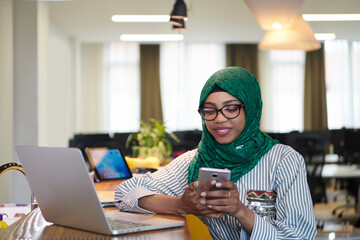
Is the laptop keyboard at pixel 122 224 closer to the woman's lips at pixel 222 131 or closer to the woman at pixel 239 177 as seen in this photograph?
the woman at pixel 239 177

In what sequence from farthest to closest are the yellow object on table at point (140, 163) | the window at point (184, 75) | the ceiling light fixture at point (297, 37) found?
1. the window at point (184, 75)
2. the ceiling light fixture at point (297, 37)
3. the yellow object on table at point (140, 163)

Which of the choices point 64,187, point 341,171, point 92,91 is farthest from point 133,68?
point 64,187

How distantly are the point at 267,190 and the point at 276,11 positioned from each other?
10.9 ft

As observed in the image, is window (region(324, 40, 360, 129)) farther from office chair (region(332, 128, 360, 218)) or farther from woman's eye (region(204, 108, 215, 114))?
woman's eye (region(204, 108, 215, 114))

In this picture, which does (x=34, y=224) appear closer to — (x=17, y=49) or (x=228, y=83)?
(x=228, y=83)

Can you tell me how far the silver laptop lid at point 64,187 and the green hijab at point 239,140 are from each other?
509 mm

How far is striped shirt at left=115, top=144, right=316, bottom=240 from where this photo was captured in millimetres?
1467

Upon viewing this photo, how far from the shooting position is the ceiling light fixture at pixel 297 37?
16.4 feet

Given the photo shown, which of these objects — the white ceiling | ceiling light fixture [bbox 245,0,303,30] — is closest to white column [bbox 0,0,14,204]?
the white ceiling

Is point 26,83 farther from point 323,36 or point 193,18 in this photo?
point 323,36

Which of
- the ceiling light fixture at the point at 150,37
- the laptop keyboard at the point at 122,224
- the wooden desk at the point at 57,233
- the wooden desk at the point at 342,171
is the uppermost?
the ceiling light fixture at the point at 150,37

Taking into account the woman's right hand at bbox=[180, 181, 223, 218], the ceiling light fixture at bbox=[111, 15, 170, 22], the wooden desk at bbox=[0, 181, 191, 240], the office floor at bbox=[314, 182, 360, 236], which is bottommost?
the office floor at bbox=[314, 182, 360, 236]

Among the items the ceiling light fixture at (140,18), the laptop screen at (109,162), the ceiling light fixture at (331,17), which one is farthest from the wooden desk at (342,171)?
the laptop screen at (109,162)

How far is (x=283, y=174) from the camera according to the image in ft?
5.12
